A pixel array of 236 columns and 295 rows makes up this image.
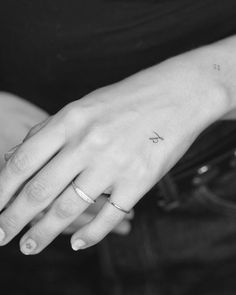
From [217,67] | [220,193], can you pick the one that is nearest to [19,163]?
[217,67]

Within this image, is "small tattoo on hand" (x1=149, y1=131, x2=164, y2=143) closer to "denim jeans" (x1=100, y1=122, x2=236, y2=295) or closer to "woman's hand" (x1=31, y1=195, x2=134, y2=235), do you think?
"woman's hand" (x1=31, y1=195, x2=134, y2=235)

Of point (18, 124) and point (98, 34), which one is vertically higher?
point (98, 34)

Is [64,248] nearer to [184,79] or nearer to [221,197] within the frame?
[221,197]

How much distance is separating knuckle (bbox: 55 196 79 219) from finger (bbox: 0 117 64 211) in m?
0.07

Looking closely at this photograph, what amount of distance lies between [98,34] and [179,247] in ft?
1.76

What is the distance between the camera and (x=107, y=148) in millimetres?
737

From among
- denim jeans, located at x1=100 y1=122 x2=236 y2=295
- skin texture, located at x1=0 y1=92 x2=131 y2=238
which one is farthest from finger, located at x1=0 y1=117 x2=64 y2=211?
denim jeans, located at x1=100 y1=122 x2=236 y2=295

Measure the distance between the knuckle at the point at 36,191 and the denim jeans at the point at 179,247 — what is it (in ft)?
1.21

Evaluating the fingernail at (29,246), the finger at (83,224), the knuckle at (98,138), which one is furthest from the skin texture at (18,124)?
the knuckle at (98,138)

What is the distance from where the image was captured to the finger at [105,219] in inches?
29.8

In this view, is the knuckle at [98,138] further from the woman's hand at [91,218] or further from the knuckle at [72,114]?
the woman's hand at [91,218]

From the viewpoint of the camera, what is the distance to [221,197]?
1.08 metres

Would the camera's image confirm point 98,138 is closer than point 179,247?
Yes

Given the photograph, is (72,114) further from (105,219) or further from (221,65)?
(221,65)
